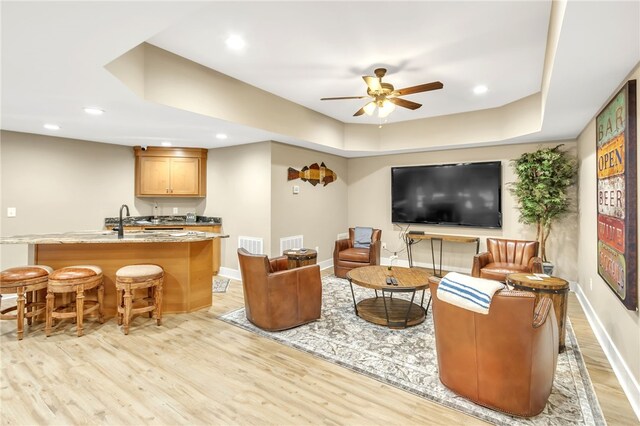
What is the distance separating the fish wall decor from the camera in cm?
567

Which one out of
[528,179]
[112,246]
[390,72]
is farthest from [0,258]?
[528,179]

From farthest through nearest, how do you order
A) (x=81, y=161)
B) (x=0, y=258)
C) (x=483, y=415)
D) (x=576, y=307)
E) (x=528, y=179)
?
(x=81, y=161) < (x=528, y=179) < (x=0, y=258) < (x=576, y=307) < (x=483, y=415)

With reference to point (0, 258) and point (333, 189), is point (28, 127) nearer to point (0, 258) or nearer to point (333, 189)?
point (0, 258)

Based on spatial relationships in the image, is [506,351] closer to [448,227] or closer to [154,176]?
[448,227]

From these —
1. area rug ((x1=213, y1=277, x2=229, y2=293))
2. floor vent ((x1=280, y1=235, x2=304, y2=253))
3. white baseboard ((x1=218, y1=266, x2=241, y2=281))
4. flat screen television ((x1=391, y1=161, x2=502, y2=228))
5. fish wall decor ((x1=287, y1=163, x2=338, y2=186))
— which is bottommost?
area rug ((x1=213, y1=277, x2=229, y2=293))

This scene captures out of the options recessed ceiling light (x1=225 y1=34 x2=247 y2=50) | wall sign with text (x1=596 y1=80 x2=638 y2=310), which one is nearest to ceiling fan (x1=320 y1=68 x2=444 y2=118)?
recessed ceiling light (x1=225 y1=34 x2=247 y2=50)

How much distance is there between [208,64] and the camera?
11.5 feet

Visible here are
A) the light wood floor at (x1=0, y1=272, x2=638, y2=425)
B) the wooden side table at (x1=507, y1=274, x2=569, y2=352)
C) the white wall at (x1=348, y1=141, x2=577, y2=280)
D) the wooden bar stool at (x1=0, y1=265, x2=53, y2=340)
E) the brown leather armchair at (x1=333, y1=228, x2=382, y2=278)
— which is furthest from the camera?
the brown leather armchair at (x1=333, y1=228, x2=382, y2=278)

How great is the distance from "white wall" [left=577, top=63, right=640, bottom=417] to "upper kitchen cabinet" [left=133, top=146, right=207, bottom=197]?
5869 millimetres

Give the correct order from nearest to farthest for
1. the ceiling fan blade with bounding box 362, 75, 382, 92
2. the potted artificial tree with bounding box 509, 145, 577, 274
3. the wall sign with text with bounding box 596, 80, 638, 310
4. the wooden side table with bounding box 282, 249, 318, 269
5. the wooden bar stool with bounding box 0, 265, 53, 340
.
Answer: the wall sign with text with bounding box 596, 80, 638, 310 < the wooden bar stool with bounding box 0, 265, 53, 340 < the ceiling fan blade with bounding box 362, 75, 382, 92 < the wooden side table with bounding box 282, 249, 318, 269 < the potted artificial tree with bounding box 509, 145, 577, 274

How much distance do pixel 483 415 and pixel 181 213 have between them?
19.3 ft

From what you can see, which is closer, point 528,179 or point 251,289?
point 251,289

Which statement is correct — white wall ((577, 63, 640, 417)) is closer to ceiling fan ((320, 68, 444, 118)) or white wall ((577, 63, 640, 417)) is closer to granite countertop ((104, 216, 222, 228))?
ceiling fan ((320, 68, 444, 118))

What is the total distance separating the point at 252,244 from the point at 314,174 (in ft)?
5.93
